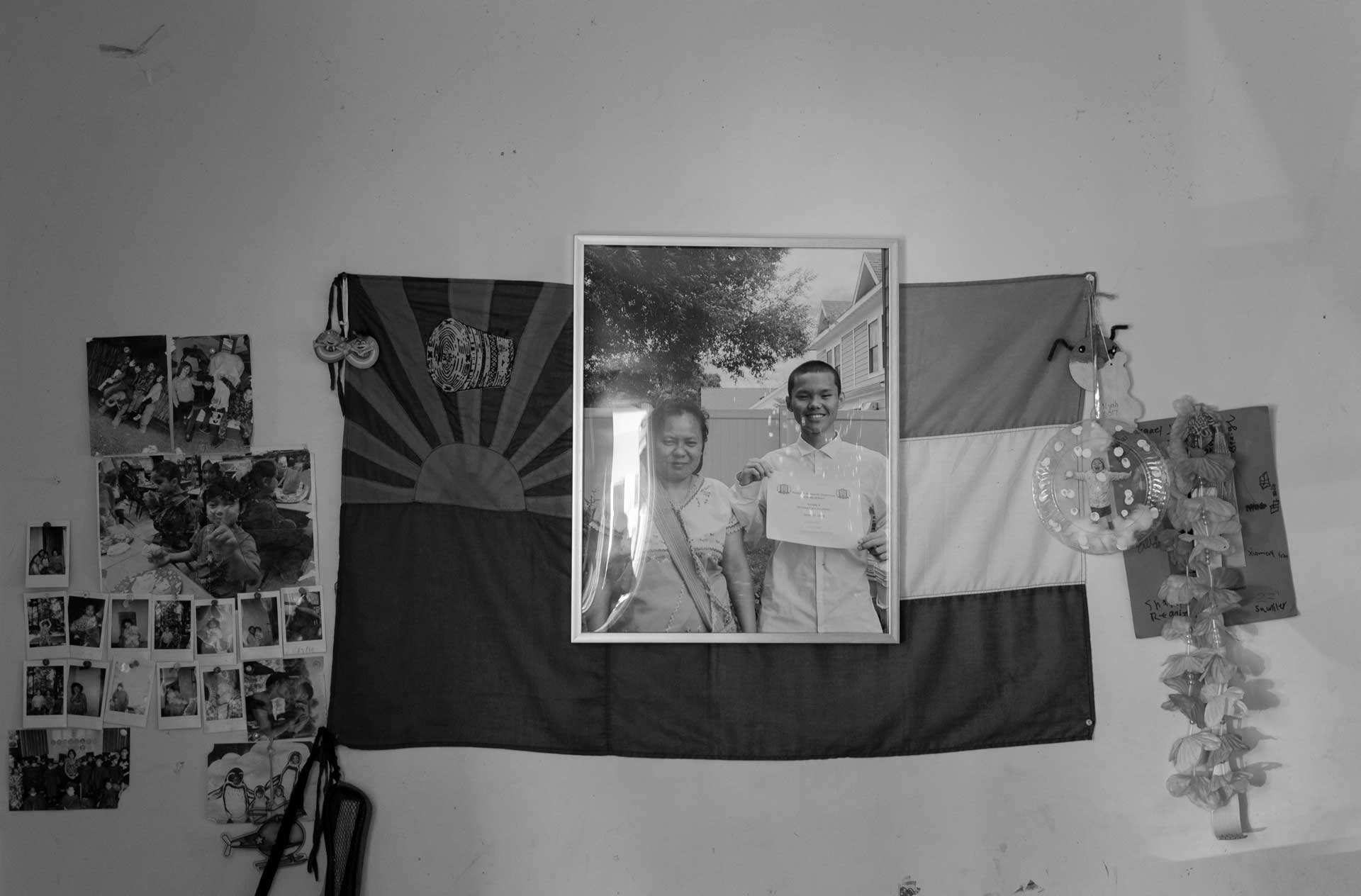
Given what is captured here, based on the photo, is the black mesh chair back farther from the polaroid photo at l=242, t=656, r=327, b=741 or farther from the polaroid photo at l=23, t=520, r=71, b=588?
the polaroid photo at l=23, t=520, r=71, b=588

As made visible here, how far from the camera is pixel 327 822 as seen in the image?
1749 millimetres

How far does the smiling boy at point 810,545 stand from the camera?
5.89 ft

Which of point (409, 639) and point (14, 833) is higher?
point (409, 639)

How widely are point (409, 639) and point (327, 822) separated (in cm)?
37

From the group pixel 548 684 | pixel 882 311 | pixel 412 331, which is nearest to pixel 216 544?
pixel 412 331

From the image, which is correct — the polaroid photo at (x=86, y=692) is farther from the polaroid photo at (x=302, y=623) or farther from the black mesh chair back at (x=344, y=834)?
the black mesh chair back at (x=344, y=834)

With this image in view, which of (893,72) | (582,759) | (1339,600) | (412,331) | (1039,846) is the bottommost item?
(1039,846)

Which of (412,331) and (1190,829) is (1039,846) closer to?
(1190,829)

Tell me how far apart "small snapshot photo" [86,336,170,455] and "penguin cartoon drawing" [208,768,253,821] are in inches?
26.2

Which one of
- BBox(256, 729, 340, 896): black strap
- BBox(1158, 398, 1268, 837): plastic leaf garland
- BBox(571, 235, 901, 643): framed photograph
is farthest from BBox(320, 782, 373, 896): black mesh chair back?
BBox(1158, 398, 1268, 837): plastic leaf garland

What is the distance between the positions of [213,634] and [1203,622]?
A: 1.94m

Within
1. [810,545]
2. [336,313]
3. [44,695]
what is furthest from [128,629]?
[810,545]

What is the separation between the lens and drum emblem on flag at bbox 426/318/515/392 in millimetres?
1816

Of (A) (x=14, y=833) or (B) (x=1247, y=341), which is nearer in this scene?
(A) (x=14, y=833)
